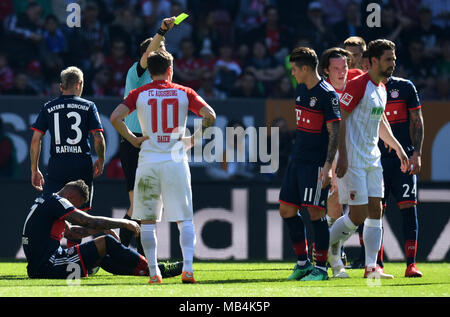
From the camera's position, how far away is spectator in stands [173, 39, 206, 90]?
50.7 feet

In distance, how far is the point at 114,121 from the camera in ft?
25.4

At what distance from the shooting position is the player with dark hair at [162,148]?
776 centimetres

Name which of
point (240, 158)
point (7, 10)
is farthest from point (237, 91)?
point (7, 10)

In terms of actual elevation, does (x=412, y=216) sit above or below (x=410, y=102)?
below

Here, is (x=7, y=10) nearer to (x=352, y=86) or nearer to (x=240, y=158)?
(x=240, y=158)

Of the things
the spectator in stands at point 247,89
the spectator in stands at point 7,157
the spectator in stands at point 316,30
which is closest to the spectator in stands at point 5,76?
the spectator in stands at point 7,157

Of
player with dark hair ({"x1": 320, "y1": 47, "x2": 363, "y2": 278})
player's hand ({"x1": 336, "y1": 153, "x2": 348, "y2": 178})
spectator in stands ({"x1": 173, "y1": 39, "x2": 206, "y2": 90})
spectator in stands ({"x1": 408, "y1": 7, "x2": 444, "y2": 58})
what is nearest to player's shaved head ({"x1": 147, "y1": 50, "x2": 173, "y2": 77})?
player's hand ({"x1": 336, "y1": 153, "x2": 348, "y2": 178})

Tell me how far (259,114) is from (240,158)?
3.71 ft

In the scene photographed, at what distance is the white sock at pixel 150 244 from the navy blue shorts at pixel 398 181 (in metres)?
2.55

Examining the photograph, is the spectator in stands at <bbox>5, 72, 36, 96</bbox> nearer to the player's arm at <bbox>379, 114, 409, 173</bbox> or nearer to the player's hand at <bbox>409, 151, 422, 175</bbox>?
the player's arm at <bbox>379, 114, 409, 173</bbox>

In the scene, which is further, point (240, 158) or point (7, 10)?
point (7, 10)

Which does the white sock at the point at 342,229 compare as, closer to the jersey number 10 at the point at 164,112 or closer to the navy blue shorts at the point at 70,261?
the jersey number 10 at the point at 164,112
